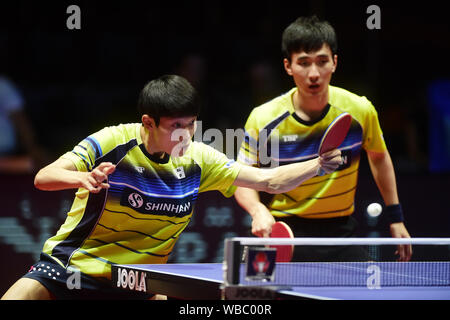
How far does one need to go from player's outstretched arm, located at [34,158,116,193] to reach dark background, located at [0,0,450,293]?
2790 mm

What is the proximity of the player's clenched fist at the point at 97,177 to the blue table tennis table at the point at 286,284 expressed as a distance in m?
0.45

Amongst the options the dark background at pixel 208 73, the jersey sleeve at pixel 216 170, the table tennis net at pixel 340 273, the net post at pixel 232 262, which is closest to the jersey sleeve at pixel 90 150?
the jersey sleeve at pixel 216 170

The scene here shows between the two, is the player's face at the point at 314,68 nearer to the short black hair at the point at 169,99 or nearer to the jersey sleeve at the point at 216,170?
the jersey sleeve at the point at 216,170

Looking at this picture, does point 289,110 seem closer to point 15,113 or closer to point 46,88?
point 15,113

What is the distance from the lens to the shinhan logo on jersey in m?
3.67

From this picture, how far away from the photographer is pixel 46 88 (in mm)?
7523

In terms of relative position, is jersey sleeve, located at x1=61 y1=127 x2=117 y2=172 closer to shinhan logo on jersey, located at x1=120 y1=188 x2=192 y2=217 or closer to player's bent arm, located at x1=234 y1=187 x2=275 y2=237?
shinhan logo on jersey, located at x1=120 y1=188 x2=192 y2=217

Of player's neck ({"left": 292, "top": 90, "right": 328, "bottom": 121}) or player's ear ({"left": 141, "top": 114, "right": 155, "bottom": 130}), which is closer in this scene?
player's ear ({"left": 141, "top": 114, "right": 155, "bottom": 130})

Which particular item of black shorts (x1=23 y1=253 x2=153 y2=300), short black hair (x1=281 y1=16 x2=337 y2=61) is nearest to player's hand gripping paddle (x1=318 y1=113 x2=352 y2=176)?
short black hair (x1=281 y1=16 x2=337 y2=61)

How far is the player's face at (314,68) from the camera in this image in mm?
4320

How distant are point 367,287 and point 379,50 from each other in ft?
18.4

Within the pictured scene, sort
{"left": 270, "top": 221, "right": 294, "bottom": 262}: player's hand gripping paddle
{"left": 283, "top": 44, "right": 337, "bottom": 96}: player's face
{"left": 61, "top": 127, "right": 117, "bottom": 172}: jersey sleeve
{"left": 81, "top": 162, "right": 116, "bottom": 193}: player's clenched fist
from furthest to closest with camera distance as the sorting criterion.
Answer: {"left": 283, "top": 44, "right": 337, "bottom": 96}: player's face → {"left": 270, "top": 221, "right": 294, "bottom": 262}: player's hand gripping paddle → {"left": 61, "top": 127, "right": 117, "bottom": 172}: jersey sleeve → {"left": 81, "top": 162, "right": 116, "bottom": 193}: player's clenched fist

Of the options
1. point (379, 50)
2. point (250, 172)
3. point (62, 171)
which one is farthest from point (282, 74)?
point (62, 171)

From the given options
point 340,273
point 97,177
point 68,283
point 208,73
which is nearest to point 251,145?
point 340,273
